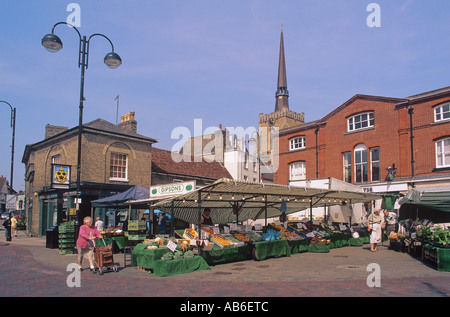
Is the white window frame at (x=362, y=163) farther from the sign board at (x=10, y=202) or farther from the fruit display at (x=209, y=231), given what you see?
the sign board at (x=10, y=202)

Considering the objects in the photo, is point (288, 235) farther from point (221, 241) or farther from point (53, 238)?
point (53, 238)

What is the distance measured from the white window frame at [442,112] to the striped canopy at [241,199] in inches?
286

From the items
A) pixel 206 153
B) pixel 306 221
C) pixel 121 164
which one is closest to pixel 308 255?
pixel 306 221

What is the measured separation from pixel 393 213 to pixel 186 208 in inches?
513

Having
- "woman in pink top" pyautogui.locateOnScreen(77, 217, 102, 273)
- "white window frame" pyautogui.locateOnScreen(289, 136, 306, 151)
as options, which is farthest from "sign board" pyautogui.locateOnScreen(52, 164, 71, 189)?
"white window frame" pyautogui.locateOnScreen(289, 136, 306, 151)

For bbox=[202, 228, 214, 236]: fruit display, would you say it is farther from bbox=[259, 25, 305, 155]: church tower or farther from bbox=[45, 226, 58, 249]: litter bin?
bbox=[259, 25, 305, 155]: church tower

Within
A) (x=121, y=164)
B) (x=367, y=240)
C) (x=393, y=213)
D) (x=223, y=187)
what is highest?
(x=121, y=164)

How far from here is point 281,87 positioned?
91.0 metres

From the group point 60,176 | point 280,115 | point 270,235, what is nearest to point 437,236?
point 270,235

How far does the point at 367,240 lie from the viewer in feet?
68.1

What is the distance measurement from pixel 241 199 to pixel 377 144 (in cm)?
1472

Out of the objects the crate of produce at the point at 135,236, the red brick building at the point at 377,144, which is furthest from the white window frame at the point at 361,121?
the crate of produce at the point at 135,236

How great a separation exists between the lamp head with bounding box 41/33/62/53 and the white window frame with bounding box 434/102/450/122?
2170 centimetres
